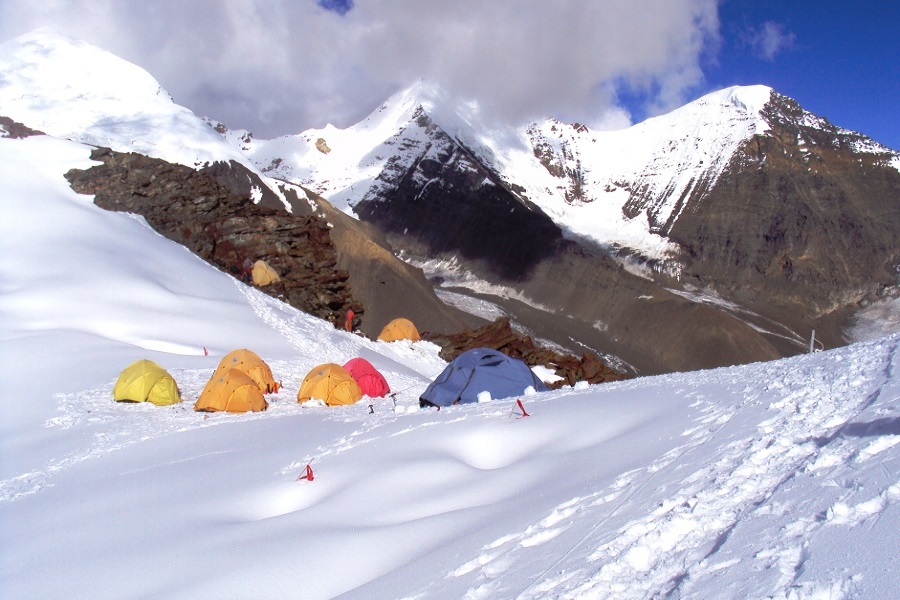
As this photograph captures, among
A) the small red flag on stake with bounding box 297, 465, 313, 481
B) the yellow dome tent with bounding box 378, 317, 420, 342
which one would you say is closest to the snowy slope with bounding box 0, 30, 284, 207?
the yellow dome tent with bounding box 378, 317, 420, 342

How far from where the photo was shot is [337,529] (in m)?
7.26

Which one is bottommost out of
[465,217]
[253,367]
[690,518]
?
[690,518]

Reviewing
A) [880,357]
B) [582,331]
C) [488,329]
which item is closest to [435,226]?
[582,331]

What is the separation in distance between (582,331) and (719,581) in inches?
4540

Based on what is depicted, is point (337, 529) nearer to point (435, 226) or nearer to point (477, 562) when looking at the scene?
point (477, 562)

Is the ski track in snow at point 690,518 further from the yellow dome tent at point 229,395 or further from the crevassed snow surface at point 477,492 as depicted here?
the yellow dome tent at point 229,395

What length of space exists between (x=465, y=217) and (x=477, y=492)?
16296 centimetres

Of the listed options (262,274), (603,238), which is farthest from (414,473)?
(603,238)

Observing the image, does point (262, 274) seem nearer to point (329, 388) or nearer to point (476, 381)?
point (329, 388)

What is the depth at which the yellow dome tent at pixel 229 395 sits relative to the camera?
637 inches

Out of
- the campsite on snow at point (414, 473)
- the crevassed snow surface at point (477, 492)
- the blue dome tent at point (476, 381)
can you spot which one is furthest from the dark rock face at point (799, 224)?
the crevassed snow surface at point (477, 492)

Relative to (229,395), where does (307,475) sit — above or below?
below

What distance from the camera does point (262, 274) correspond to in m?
34.2

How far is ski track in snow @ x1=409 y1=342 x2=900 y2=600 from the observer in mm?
4207
